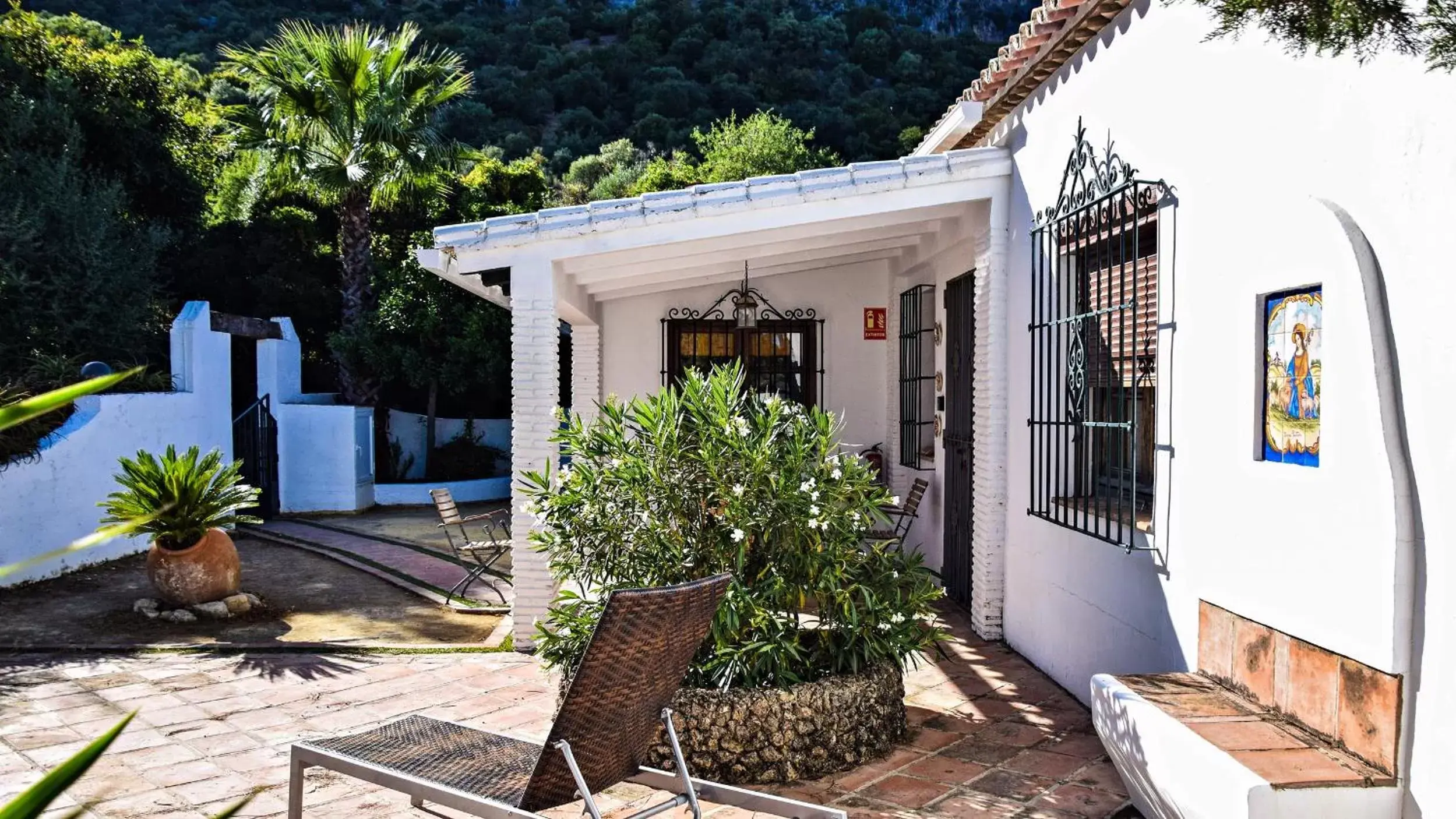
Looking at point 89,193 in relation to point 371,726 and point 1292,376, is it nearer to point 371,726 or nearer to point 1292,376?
point 371,726

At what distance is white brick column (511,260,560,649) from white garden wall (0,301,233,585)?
4.89 meters

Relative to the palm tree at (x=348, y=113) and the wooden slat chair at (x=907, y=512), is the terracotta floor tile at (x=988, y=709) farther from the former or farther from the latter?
the palm tree at (x=348, y=113)

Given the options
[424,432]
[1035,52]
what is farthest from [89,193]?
[1035,52]

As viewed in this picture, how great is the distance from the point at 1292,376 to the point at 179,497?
23.1 feet

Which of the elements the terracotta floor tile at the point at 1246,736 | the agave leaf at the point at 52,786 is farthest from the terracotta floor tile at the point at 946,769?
the agave leaf at the point at 52,786

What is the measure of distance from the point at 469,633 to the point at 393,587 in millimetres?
2022

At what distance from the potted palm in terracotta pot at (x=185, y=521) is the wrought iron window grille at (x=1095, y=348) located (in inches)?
221

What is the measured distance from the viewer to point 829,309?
1023 cm

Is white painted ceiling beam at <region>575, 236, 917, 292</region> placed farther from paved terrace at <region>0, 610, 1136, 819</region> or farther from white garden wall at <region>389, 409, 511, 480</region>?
white garden wall at <region>389, 409, 511, 480</region>

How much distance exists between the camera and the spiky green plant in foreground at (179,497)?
742 centimetres

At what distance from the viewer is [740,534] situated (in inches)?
171

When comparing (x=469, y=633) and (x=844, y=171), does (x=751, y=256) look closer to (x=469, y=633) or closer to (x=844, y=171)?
(x=844, y=171)

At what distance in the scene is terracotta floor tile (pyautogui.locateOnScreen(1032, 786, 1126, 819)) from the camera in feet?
12.8

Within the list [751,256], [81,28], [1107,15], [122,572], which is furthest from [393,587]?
[81,28]
